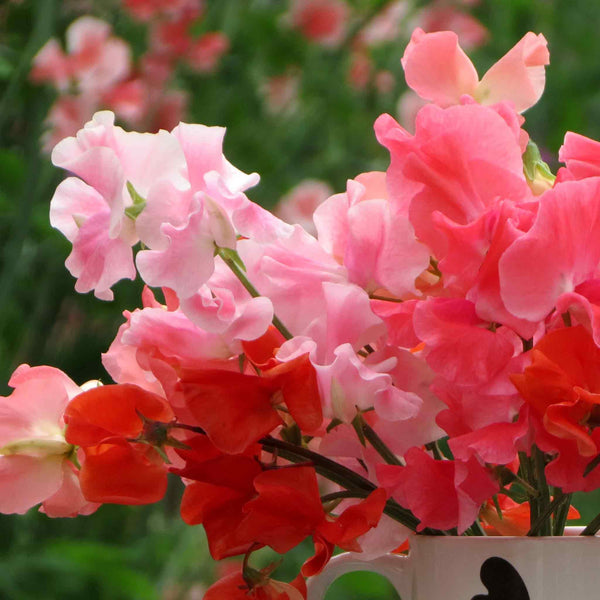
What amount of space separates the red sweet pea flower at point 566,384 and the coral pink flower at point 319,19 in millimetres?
1316

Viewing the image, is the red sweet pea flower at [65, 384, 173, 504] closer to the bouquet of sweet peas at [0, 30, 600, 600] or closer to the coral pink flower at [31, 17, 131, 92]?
the bouquet of sweet peas at [0, 30, 600, 600]

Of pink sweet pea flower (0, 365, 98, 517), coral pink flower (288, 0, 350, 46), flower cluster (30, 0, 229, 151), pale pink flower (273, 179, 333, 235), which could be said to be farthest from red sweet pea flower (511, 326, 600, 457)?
coral pink flower (288, 0, 350, 46)

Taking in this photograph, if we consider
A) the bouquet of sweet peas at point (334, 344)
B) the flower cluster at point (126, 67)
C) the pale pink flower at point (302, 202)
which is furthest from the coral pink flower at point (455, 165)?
the pale pink flower at point (302, 202)

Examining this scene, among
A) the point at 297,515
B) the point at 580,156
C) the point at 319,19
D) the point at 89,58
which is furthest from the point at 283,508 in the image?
the point at 319,19

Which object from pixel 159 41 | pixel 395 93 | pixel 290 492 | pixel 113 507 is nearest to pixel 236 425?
pixel 290 492

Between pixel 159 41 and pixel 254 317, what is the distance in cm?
126

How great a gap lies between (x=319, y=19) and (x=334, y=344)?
51.5 inches

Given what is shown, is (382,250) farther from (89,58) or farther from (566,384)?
(89,58)

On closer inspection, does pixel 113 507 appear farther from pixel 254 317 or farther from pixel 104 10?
pixel 254 317

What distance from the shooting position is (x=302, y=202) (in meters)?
1.44

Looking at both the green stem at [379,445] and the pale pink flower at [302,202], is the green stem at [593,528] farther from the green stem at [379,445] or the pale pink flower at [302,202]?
the pale pink flower at [302,202]

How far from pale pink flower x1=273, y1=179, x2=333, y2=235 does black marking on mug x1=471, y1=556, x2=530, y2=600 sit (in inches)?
45.6

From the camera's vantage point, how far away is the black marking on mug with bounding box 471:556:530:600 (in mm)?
274

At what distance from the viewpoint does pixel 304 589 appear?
0.30m
